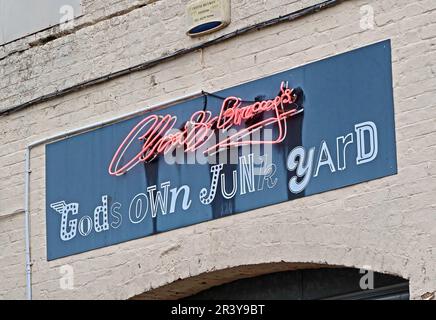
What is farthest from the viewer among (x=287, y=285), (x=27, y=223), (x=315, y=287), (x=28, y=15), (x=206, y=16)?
(x=28, y=15)

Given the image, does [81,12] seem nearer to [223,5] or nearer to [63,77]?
[63,77]

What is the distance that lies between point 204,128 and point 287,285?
145 centimetres

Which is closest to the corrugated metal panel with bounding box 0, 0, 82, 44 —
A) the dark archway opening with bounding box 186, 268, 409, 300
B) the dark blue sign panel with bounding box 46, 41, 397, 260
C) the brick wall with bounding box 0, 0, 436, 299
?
the brick wall with bounding box 0, 0, 436, 299

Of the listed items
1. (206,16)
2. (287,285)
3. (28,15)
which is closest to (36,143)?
(28,15)

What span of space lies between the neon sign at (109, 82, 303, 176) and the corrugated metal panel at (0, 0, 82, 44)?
160 cm

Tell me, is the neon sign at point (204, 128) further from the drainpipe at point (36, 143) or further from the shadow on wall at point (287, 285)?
→ the shadow on wall at point (287, 285)

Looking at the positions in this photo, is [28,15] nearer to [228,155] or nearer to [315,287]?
[228,155]

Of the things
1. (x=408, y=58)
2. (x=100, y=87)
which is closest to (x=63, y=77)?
(x=100, y=87)

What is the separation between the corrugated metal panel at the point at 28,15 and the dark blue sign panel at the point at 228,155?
1.30 m

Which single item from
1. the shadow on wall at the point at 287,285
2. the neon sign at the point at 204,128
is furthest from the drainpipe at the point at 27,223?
the shadow on wall at the point at 287,285

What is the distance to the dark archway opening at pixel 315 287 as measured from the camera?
1030cm

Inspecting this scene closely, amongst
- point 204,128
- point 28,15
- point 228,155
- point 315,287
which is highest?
point 28,15

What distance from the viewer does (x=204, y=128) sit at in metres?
11.1
